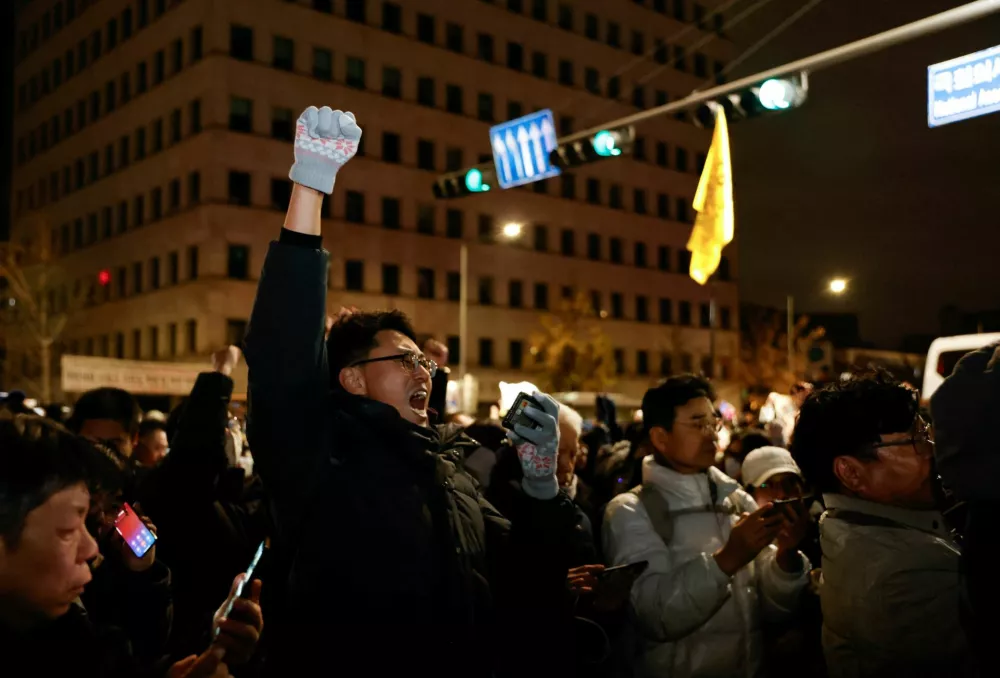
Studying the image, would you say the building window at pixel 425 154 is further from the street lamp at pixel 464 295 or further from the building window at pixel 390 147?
the street lamp at pixel 464 295

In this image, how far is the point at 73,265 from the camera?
173 feet

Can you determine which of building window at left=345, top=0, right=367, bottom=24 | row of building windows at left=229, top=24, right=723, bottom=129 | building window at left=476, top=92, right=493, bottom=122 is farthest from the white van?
building window at left=476, top=92, right=493, bottom=122

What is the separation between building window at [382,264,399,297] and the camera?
154 ft

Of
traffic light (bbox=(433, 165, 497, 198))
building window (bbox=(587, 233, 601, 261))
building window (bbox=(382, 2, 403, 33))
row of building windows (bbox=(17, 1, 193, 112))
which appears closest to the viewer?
traffic light (bbox=(433, 165, 497, 198))

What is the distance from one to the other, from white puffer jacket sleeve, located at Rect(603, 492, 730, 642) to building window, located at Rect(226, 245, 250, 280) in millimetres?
39623

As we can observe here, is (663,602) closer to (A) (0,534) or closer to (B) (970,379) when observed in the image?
(B) (970,379)

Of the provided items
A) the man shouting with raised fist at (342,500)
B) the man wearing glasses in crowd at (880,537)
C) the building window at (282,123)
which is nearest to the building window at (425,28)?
the building window at (282,123)

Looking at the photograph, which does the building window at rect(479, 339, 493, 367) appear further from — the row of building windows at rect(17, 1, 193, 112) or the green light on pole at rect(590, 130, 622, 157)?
the green light on pole at rect(590, 130, 622, 157)

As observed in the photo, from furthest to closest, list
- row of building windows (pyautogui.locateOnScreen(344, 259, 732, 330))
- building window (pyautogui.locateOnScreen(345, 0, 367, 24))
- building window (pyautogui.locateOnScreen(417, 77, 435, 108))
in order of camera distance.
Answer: building window (pyautogui.locateOnScreen(417, 77, 435, 108)), building window (pyautogui.locateOnScreen(345, 0, 367, 24)), row of building windows (pyautogui.locateOnScreen(344, 259, 732, 330))

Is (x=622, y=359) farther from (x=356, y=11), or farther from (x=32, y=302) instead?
(x=32, y=302)

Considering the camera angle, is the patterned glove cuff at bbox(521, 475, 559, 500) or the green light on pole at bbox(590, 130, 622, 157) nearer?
the patterned glove cuff at bbox(521, 475, 559, 500)

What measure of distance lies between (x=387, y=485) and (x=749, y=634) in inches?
82.3

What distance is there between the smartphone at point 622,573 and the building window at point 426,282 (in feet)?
147

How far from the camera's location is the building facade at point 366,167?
141 ft
